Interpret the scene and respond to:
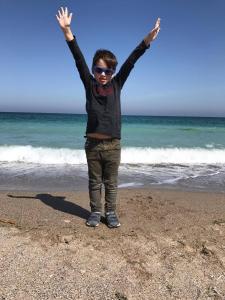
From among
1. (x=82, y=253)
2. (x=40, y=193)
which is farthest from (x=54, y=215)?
(x=40, y=193)

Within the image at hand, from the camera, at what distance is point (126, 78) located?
364 centimetres

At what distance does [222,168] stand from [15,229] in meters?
6.47

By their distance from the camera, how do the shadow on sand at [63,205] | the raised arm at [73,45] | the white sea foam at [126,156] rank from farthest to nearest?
the white sea foam at [126,156], the shadow on sand at [63,205], the raised arm at [73,45]

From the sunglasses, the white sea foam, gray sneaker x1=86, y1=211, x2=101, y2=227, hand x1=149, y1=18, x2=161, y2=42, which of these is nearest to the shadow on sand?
gray sneaker x1=86, y1=211, x2=101, y2=227

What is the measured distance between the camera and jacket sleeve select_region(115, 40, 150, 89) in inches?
137

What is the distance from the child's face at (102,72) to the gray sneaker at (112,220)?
1349 mm

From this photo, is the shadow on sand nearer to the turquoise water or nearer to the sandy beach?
the sandy beach

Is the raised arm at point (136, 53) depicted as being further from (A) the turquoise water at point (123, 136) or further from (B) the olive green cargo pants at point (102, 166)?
(A) the turquoise water at point (123, 136)

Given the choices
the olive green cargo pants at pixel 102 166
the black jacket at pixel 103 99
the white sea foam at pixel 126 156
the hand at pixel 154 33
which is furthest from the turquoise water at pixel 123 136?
the hand at pixel 154 33

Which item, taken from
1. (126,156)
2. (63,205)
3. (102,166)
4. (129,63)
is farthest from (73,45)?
(126,156)

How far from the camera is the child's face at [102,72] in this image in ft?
11.5

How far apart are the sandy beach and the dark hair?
162cm

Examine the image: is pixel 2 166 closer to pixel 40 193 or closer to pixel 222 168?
pixel 40 193

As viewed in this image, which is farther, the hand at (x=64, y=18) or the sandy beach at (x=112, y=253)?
the hand at (x=64, y=18)
